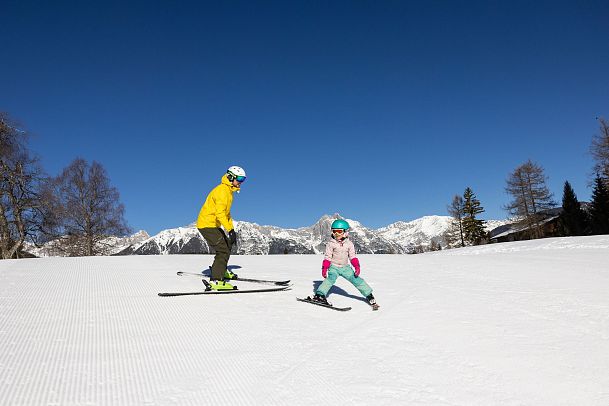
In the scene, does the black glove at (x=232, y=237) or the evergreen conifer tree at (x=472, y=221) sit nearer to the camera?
the black glove at (x=232, y=237)

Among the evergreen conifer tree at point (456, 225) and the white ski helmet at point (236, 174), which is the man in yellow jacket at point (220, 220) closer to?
the white ski helmet at point (236, 174)

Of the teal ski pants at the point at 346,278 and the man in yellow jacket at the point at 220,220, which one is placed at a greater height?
the man in yellow jacket at the point at 220,220

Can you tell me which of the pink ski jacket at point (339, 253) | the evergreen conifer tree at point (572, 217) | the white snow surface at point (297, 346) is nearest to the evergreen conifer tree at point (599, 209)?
the evergreen conifer tree at point (572, 217)

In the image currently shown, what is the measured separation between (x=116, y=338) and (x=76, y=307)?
1769 mm

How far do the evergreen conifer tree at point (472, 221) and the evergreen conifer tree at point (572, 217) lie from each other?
8.99m

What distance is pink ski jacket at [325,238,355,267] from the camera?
261 inches

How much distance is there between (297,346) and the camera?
412 centimetres

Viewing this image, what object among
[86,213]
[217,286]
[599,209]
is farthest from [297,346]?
[599,209]

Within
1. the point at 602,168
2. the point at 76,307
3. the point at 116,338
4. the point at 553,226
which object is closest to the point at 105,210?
the point at 76,307

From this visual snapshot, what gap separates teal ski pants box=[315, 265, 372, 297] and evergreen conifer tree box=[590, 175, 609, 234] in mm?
43741

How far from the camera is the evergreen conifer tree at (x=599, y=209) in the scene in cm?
3878

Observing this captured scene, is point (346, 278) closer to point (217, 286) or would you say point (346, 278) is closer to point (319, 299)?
point (319, 299)

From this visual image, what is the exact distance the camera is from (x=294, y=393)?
9.80ft

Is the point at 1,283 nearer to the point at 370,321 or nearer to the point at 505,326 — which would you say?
the point at 370,321
